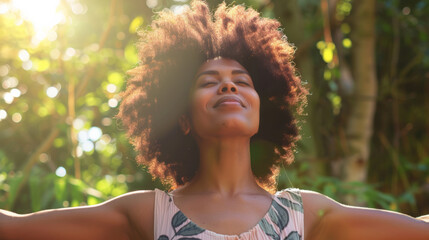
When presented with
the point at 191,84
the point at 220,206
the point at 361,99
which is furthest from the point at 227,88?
the point at 361,99

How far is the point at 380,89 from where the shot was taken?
156 inches

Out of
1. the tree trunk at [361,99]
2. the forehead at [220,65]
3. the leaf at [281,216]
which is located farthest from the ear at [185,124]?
the tree trunk at [361,99]

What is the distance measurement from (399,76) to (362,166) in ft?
3.32

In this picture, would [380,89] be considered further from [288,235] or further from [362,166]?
[288,235]

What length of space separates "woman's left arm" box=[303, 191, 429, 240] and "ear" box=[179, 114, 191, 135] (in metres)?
0.43

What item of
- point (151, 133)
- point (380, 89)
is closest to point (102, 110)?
point (151, 133)

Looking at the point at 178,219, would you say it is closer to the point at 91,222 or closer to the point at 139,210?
the point at 139,210

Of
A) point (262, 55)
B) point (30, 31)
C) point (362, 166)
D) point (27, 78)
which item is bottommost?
point (362, 166)

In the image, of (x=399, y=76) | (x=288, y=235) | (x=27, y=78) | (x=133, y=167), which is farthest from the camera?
(x=399, y=76)

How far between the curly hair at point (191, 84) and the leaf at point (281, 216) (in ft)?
0.81

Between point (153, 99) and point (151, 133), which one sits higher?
point (153, 99)

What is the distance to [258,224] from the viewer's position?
150 cm

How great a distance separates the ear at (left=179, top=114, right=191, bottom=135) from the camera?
5.71 feet

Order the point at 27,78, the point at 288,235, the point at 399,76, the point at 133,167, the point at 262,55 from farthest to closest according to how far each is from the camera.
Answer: the point at 399,76
the point at 133,167
the point at 27,78
the point at 262,55
the point at 288,235
